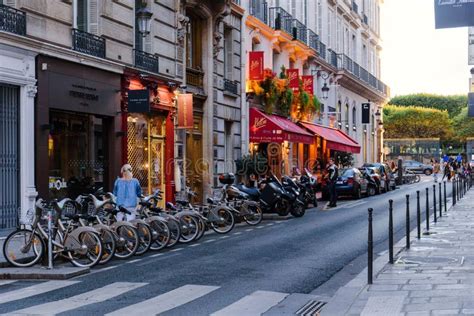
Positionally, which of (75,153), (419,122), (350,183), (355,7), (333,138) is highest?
(355,7)

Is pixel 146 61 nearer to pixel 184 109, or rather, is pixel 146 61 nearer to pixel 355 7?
pixel 184 109

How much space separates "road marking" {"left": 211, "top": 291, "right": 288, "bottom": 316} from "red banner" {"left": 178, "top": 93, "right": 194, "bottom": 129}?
14060mm

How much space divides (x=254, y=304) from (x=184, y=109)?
14.9 m

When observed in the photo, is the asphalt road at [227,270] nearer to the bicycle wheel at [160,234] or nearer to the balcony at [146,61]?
the bicycle wheel at [160,234]

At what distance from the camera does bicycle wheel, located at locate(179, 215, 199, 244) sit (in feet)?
50.0

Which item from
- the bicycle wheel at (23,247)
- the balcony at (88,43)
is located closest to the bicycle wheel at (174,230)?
the bicycle wheel at (23,247)

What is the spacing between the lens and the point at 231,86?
28000mm

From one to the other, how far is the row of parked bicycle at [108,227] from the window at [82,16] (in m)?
5.26

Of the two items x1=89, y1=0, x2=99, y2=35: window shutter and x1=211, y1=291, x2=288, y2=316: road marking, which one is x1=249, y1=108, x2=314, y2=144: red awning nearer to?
x1=89, y1=0, x2=99, y2=35: window shutter

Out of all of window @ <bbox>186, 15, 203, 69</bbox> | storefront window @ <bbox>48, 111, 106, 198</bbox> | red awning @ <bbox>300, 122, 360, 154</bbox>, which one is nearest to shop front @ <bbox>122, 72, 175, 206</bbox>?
storefront window @ <bbox>48, 111, 106, 198</bbox>

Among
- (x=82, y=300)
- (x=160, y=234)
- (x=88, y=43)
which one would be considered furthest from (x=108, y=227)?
(x=88, y=43)

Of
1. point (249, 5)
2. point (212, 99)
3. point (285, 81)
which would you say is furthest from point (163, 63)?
point (285, 81)

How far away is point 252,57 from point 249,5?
7.24ft

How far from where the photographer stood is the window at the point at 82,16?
61.1 feet
